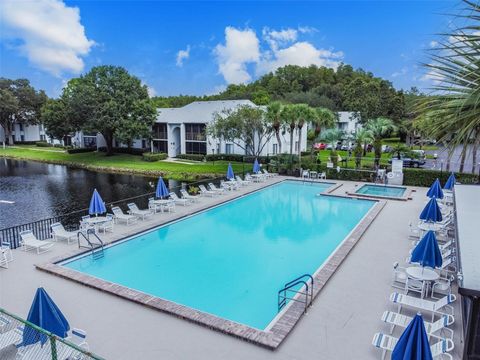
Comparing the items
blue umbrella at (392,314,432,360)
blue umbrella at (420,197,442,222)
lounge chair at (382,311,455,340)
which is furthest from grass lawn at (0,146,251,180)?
blue umbrella at (392,314,432,360)

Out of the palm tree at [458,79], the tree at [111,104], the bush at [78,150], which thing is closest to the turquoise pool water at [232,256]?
the palm tree at [458,79]

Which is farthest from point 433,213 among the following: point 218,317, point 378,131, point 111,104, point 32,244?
point 111,104

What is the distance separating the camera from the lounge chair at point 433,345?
6375mm

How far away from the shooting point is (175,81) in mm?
83750

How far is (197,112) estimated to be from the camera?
43844 mm

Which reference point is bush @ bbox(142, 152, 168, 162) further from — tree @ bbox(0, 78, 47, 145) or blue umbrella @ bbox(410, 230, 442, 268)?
tree @ bbox(0, 78, 47, 145)

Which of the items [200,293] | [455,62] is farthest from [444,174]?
[455,62]

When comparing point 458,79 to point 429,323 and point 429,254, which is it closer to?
point 429,323

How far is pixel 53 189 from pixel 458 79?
34.0 m

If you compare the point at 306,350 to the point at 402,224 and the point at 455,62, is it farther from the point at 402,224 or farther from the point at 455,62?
the point at 402,224

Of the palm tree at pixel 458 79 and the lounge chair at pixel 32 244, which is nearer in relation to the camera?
the palm tree at pixel 458 79

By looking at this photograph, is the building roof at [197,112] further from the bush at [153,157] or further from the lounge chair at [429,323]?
the lounge chair at [429,323]

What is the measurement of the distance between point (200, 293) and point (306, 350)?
4.11m

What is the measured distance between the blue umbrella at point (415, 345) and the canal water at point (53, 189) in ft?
72.3
